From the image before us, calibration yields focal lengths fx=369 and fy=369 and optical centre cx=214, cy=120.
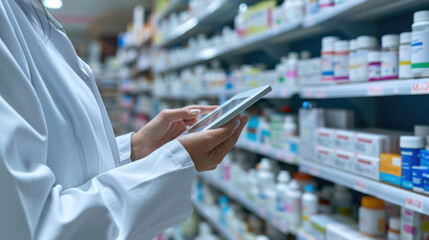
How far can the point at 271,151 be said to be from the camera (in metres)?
2.09

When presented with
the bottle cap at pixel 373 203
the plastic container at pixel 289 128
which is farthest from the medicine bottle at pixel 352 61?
the plastic container at pixel 289 128

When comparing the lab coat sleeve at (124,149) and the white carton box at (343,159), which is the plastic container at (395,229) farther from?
the lab coat sleeve at (124,149)

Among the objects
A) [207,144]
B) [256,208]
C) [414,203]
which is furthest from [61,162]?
[256,208]

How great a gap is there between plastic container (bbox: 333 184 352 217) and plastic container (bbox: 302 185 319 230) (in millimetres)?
114

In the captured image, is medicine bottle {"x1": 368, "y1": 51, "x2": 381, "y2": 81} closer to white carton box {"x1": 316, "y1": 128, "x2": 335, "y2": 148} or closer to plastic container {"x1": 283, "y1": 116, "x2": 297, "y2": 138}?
white carton box {"x1": 316, "y1": 128, "x2": 335, "y2": 148}

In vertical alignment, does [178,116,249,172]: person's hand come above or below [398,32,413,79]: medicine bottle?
below

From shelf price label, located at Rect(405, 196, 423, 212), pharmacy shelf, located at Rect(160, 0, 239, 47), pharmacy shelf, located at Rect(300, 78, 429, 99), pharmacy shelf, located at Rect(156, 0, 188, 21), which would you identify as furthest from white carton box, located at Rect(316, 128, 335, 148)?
pharmacy shelf, located at Rect(156, 0, 188, 21)

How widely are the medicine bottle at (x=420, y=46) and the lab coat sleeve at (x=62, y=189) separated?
77 cm

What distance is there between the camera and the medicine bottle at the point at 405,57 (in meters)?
1.18

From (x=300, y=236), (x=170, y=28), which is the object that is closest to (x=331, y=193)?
(x=300, y=236)

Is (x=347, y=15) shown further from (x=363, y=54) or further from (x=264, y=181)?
(x=264, y=181)

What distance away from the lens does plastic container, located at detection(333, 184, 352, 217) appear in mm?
1730

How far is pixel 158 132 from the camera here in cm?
130

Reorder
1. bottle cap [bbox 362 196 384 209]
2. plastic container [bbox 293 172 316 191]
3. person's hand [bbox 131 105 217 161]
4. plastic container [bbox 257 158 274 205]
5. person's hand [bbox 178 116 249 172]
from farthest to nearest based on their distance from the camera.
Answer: plastic container [bbox 257 158 274 205]
plastic container [bbox 293 172 316 191]
bottle cap [bbox 362 196 384 209]
person's hand [bbox 131 105 217 161]
person's hand [bbox 178 116 249 172]
